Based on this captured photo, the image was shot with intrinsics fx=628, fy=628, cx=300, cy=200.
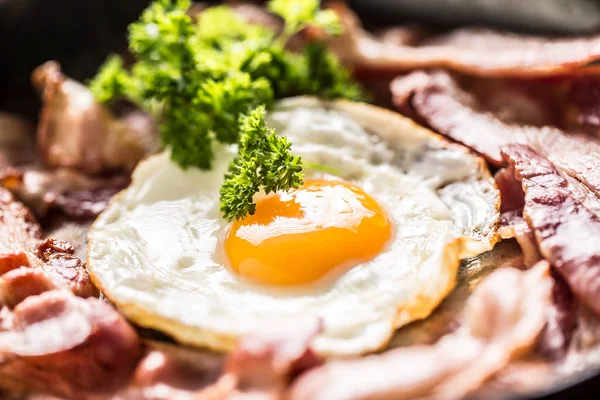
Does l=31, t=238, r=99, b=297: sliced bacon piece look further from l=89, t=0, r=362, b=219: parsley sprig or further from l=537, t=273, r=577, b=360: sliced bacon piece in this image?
l=537, t=273, r=577, b=360: sliced bacon piece

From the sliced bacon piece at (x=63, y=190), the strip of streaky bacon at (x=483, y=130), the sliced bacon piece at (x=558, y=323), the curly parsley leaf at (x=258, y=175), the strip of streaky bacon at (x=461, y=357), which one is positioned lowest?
the sliced bacon piece at (x=63, y=190)

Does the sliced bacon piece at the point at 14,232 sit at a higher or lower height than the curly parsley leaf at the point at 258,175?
lower

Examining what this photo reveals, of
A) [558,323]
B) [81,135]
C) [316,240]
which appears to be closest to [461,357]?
[558,323]

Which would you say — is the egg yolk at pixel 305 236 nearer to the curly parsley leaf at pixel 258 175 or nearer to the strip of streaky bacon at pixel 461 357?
the curly parsley leaf at pixel 258 175

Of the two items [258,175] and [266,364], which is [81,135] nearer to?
[258,175]

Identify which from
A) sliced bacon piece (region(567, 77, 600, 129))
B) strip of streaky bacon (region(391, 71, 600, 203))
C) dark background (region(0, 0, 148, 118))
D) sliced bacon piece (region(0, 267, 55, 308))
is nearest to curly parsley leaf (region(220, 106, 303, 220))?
sliced bacon piece (region(0, 267, 55, 308))

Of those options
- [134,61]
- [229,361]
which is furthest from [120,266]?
[134,61]

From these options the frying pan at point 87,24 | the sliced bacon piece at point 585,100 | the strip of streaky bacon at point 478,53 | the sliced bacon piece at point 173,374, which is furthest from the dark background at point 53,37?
the sliced bacon piece at point 585,100
